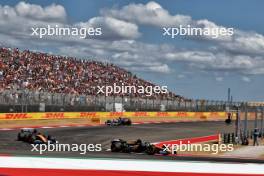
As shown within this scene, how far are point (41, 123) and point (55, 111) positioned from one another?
11.7 ft

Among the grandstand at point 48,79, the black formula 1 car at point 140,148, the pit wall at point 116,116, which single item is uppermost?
the grandstand at point 48,79

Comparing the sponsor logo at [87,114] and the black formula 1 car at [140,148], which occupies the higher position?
the sponsor logo at [87,114]

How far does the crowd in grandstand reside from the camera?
3316cm

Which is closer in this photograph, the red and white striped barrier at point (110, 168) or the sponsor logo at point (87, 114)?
the red and white striped barrier at point (110, 168)

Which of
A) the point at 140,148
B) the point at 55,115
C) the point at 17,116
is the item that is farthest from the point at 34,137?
the point at 55,115

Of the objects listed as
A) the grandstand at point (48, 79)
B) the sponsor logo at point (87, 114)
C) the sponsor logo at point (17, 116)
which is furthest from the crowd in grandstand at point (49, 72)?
the sponsor logo at point (87, 114)

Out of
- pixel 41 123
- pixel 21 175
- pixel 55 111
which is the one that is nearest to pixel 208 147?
pixel 21 175

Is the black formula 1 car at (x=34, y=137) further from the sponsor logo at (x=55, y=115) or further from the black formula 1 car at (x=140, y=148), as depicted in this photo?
the sponsor logo at (x=55, y=115)

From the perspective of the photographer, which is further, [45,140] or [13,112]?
[13,112]

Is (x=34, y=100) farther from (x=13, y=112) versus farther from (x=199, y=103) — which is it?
(x=199, y=103)

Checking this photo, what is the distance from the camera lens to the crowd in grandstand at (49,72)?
33156mm

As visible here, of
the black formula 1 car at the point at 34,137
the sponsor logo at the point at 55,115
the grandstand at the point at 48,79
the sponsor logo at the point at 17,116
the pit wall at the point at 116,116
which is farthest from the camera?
the sponsor logo at the point at 55,115

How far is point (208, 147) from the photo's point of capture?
23781 mm

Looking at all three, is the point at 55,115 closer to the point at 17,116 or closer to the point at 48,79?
the point at 17,116
